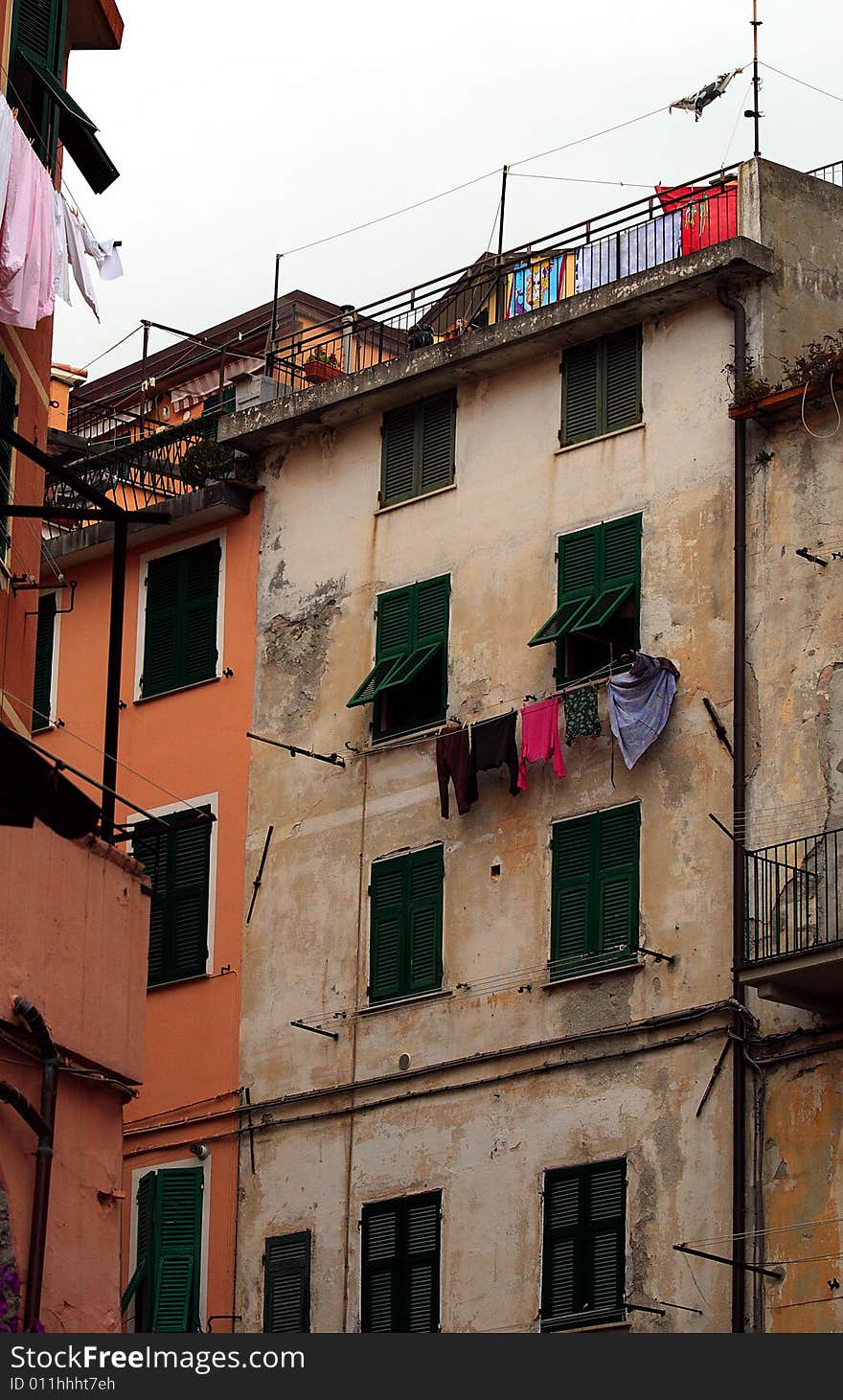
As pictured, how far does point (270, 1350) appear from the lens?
17.6 meters

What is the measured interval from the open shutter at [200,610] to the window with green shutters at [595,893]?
6122 millimetres

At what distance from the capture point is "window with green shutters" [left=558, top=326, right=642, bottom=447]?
3184cm

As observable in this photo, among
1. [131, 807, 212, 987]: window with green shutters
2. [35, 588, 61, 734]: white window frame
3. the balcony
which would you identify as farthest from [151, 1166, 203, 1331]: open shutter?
the balcony

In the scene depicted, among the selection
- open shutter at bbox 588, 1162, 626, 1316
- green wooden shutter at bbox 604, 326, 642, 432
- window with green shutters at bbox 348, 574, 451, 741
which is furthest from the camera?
window with green shutters at bbox 348, 574, 451, 741

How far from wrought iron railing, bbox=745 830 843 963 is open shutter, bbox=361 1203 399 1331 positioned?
207 inches

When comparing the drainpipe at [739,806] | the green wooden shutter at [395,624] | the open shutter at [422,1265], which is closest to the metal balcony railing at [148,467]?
the green wooden shutter at [395,624]

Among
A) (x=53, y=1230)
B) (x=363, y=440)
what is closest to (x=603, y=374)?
(x=363, y=440)

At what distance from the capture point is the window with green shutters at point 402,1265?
30.2 m

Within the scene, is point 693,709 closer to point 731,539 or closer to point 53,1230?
point 731,539

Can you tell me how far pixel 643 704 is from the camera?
3014 cm

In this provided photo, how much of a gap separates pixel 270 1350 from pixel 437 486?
670 inches

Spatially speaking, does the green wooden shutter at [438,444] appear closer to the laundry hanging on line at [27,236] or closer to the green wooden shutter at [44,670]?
the green wooden shutter at [44,670]

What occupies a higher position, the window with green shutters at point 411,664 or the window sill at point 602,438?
the window sill at point 602,438

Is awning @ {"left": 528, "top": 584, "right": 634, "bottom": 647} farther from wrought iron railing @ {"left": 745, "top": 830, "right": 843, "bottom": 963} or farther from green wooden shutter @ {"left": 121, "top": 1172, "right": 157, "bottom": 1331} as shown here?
green wooden shutter @ {"left": 121, "top": 1172, "right": 157, "bottom": 1331}
